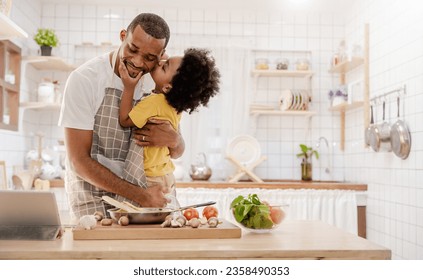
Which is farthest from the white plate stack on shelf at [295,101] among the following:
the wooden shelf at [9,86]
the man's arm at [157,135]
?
the man's arm at [157,135]

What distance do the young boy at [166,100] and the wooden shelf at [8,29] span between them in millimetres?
879

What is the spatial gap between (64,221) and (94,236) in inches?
17.4

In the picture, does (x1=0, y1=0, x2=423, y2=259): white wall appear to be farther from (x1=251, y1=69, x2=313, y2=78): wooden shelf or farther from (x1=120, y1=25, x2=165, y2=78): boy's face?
(x1=120, y1=25, x2=165, y2=78): boy's face

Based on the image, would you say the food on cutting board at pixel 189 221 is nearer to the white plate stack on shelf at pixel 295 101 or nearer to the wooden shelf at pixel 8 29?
the wooden shelf at pixel 8 29

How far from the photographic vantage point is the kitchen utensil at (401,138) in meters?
3.12

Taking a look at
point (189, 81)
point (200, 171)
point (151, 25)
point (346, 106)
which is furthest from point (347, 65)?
point (151, 25)

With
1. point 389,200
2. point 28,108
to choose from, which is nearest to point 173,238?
point 389,200

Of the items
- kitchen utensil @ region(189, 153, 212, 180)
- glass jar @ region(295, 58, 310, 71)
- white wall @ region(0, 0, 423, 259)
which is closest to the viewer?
kitchen utensil @ region(189, 153, 212, 180)

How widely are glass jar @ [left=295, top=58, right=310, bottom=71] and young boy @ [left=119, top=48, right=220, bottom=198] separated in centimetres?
245

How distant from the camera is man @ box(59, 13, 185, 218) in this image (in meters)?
1.83

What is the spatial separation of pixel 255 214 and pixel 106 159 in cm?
63

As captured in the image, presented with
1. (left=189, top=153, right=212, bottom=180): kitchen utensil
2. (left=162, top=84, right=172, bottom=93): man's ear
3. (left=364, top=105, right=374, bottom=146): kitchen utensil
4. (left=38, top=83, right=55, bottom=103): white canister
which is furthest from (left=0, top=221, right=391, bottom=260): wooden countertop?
(left=38, top=83, right=55, bottom=103): white canister

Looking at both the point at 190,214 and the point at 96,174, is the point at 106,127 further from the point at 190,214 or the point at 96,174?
the point at 190,214

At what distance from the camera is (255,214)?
1677mm
